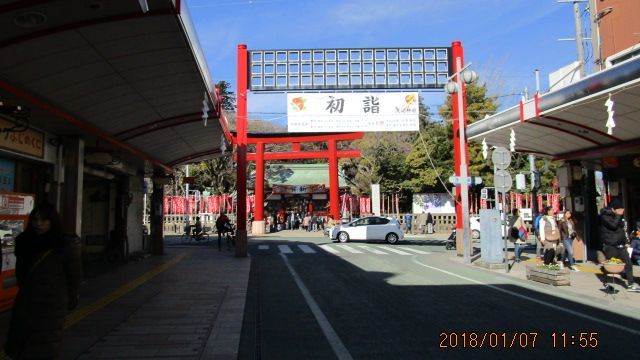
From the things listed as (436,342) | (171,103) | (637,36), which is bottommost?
(436,342)

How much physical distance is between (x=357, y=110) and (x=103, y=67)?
44.7 ft

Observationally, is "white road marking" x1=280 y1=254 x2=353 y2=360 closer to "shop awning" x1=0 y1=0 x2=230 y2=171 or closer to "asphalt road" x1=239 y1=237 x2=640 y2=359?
"asphalt road" x1=239 y1=237 x2=640 y2=359

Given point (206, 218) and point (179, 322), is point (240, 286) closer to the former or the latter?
point (179, 322)

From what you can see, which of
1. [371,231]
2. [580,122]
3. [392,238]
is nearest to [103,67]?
[580,122]

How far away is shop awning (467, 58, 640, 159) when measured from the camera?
34.2 feet

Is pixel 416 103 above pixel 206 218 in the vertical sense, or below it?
above

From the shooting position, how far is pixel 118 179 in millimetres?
17062

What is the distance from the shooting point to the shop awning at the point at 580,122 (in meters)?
10.4

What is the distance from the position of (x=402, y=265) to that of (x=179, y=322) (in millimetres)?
9200

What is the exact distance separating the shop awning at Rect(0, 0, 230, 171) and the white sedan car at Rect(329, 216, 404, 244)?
1535 centimetres

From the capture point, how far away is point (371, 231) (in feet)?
87.8

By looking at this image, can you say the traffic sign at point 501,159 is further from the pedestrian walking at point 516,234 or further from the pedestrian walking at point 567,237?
the pedestrian walking at point 516,234

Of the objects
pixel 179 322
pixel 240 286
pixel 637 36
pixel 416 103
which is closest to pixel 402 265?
pixel 240 286

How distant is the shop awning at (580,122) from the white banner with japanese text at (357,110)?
141 inches
